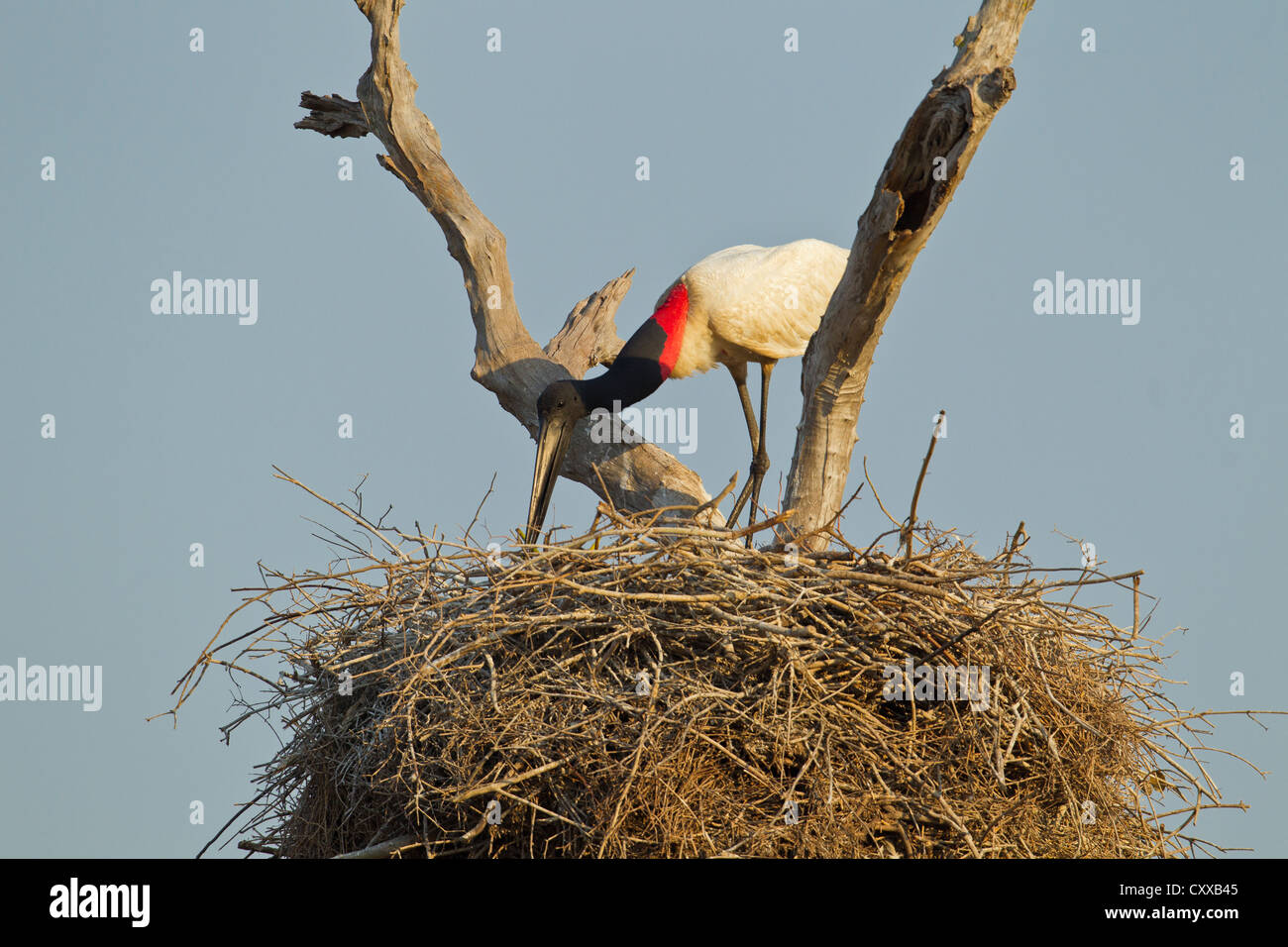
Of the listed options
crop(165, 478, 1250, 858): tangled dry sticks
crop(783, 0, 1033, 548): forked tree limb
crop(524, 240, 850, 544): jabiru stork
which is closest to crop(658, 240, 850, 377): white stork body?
crop(524, 240, 850, 544): jabiru stork

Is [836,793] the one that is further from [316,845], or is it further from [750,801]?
[316,845]

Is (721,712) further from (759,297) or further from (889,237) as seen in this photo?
(759,297)

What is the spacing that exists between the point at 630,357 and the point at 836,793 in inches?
150

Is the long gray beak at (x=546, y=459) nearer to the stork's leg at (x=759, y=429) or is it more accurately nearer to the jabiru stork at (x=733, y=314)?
the jabiru stork at (x=733, y=314)

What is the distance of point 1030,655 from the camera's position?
13.4ft

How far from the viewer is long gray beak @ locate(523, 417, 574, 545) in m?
6.60

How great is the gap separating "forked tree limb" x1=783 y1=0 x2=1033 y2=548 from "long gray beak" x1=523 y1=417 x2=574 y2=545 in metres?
1.43

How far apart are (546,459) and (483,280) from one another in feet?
3.43

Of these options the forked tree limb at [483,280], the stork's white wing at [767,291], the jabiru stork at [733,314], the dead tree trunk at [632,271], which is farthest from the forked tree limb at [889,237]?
the stork's white wing at [767,291]

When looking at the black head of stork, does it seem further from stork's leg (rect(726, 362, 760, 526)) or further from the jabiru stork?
stork's leg (rect(726, 362, 760, 526))

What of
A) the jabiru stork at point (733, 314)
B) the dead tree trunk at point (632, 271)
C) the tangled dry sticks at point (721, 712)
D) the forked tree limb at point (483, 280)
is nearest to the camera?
the tangled dry sticks at point (721, 712)

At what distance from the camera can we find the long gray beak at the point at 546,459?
6598mm
